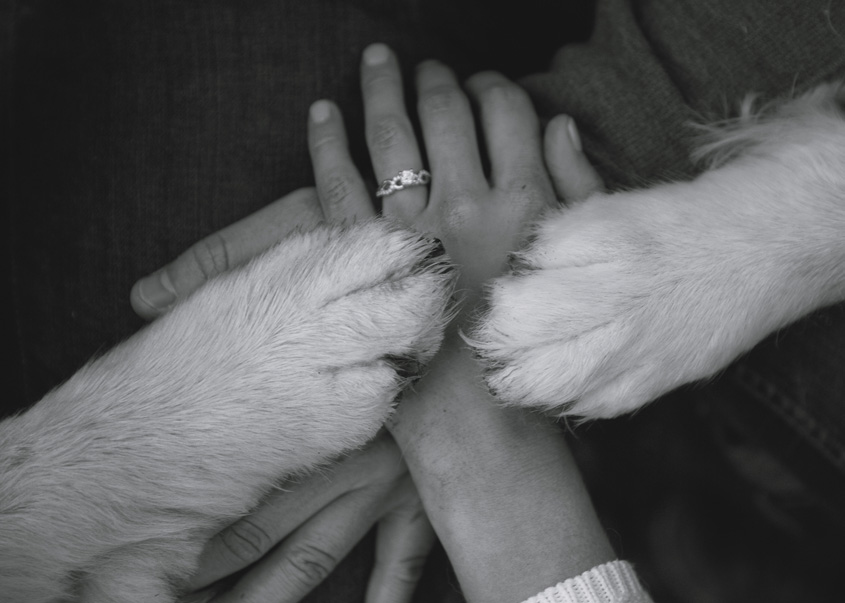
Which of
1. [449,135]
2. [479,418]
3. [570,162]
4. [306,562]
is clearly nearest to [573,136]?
[570,162]

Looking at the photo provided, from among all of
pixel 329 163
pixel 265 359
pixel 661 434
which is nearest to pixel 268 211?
pixel 329 163

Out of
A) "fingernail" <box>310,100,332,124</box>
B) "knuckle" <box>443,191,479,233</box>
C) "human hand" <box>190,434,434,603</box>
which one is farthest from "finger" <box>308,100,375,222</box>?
"human hand" <box>190,434,434,603</box>

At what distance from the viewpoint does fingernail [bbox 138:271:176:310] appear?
3.19ft

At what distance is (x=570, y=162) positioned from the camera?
3.25 feet

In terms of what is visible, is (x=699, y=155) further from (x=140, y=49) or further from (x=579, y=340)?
(x=140, y=49)

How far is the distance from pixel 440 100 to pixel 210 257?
1.38ft

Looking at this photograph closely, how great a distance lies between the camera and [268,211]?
100 centimetres

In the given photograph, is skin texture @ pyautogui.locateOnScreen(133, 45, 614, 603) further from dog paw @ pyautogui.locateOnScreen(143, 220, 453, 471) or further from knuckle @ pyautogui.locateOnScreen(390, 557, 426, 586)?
dog paw @ pyautogui.locateOnScreen(143, 220, 453, 471)

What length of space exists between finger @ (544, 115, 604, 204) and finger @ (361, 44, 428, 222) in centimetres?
20

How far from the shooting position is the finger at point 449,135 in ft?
3.19

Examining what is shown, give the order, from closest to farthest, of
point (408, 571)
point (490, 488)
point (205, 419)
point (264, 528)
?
1. point (205, 419)
2. point (490, 488)
3. point (264, 528)
4. point (408, 571)

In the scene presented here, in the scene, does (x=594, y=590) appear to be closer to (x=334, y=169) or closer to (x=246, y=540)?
(x=246, y=540)

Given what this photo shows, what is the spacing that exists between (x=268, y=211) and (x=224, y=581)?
583 mm

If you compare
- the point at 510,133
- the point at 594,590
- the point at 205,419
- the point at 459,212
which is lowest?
the point at 594,590
